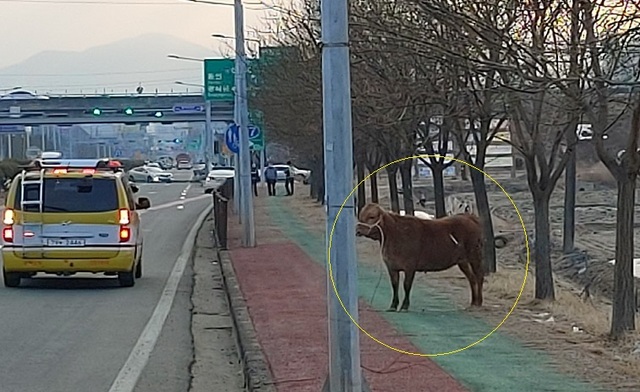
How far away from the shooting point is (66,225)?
19141 mm

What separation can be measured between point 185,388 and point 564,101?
19.1 feet

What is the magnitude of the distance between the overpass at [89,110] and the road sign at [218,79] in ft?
126

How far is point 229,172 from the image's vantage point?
67625 millimetres

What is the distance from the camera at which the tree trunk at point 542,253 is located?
55.7 feet

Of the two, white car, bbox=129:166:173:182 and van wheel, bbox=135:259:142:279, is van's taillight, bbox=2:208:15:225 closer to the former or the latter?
van wheel, bbox=135:259:142:279

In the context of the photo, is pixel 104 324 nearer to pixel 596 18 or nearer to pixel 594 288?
pixel 596 18

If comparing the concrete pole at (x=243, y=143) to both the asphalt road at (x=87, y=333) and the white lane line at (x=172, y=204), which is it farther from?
the white lane line at (x=172, y=204)

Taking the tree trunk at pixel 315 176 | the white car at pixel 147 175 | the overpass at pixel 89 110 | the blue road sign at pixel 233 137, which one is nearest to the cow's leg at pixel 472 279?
the blue road sign at pixel 233 137

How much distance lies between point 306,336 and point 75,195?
24.0ft

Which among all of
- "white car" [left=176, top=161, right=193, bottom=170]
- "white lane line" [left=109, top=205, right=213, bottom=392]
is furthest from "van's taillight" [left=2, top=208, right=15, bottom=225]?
"white car" [left=176, top=161, right=193, bottom=170]

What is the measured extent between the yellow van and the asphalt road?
0.43 metres

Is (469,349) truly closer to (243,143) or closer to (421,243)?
(421,243)

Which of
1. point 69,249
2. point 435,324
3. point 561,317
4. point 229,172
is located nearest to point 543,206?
point 561,317

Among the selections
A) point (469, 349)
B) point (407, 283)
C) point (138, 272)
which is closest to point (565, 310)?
point (407, 283)
